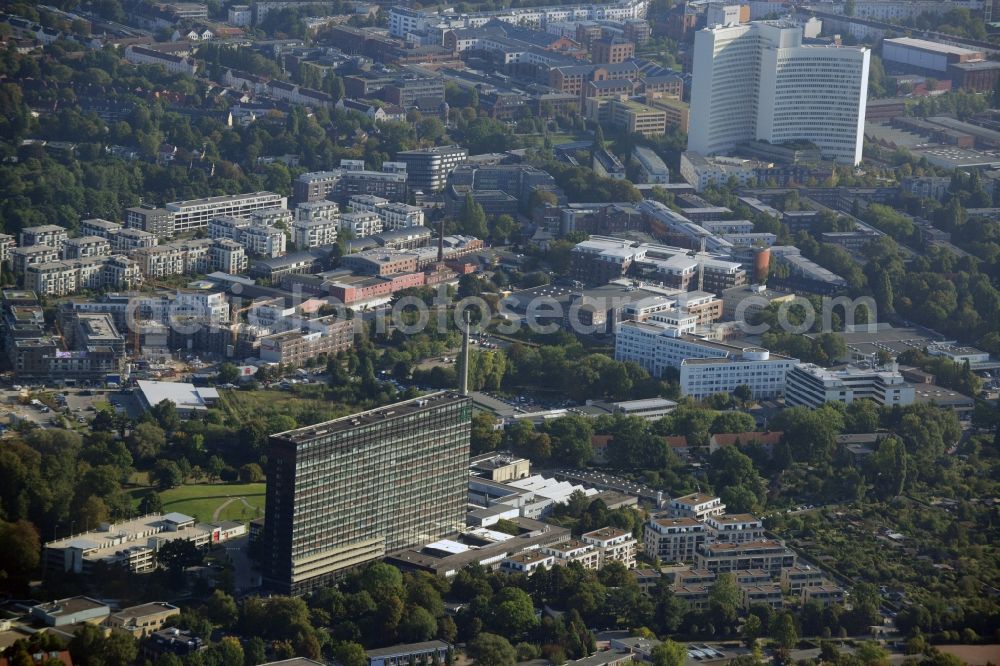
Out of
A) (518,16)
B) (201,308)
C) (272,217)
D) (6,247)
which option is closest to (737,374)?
(201,308)

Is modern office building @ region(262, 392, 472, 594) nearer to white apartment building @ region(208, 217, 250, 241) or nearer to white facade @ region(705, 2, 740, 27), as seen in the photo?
white apartment building @ region(208, 217, 250, 241)

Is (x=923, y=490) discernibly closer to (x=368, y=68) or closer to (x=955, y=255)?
(x=955, y=255)

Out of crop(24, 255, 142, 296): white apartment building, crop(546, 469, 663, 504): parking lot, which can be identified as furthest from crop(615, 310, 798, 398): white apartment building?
crop(24, 255, 142, 296): white apartment building

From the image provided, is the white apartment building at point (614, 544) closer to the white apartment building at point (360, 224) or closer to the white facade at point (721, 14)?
the white apartment building at point (360, 224)

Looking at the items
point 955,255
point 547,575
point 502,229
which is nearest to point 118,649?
point 547,575

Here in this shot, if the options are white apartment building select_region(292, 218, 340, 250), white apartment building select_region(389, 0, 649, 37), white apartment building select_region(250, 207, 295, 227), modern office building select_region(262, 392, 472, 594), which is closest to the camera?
modern office building select_region(262, 392, 472, 594)

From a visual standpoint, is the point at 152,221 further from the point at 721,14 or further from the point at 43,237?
the point at 721,14

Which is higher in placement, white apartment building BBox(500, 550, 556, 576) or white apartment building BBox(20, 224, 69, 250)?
white apartment building BBox(20, 224, 69, 250)
